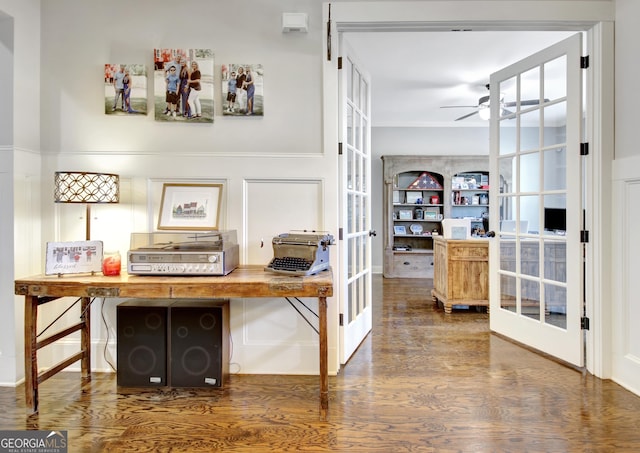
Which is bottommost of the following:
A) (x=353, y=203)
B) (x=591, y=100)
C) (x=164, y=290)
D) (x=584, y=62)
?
(x=164, y=290)

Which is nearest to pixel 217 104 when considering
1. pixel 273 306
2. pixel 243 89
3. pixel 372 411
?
pixel 243 89

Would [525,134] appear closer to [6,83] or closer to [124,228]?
[124,228]


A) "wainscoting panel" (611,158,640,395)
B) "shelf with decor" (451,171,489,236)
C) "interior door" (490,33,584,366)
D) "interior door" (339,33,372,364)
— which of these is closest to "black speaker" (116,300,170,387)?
"interior door" (339,33,372,364)

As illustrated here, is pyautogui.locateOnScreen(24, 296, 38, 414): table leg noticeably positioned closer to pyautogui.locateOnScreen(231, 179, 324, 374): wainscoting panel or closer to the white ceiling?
pyautogui.locateOnScreen(231, 179, 324, 374): wainscoting panel

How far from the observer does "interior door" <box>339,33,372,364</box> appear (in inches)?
106

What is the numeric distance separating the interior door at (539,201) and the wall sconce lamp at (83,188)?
120 inches

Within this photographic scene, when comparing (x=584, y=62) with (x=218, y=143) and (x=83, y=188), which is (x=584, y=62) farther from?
(x=83, y=188)

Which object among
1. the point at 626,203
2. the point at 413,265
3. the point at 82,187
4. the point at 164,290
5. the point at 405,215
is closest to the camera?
the point at 164,290

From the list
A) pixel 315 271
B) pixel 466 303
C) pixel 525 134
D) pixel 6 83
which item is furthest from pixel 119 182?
pixel 466 303

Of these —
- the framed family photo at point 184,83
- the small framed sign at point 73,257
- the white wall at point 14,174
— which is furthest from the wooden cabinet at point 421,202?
the white wall at point 14,174

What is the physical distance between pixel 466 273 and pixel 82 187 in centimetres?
367

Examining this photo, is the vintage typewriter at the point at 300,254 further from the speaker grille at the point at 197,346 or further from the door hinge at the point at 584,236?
the door hinge at the point at 584,236

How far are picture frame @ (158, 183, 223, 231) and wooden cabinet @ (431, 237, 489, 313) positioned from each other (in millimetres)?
2699

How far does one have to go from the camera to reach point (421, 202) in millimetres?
6797
